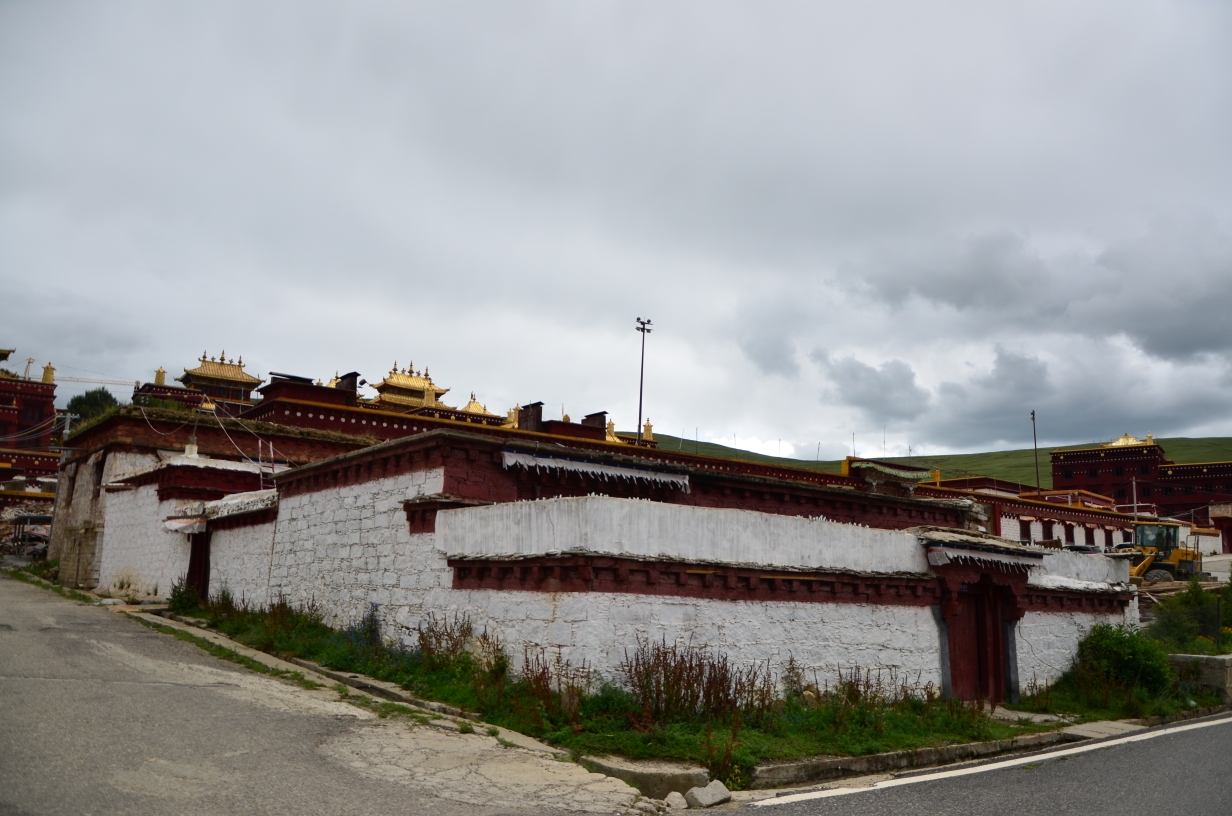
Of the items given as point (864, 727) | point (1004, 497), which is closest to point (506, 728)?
point (864, 727)

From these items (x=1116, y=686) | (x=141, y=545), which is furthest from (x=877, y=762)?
(x=141, y=545)

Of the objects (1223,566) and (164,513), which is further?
(1223,566)

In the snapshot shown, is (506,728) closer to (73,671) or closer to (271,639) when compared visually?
(73,671)

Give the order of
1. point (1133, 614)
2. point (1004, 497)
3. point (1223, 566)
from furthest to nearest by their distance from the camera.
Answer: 1. point (1223, 566)
2. point (1004, 497)
3. point (1133, 614)

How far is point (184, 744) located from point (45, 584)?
67.6 feet

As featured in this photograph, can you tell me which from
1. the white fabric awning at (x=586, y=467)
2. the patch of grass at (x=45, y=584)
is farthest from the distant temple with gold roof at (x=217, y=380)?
the white fabric awning at (x=586, y=467)

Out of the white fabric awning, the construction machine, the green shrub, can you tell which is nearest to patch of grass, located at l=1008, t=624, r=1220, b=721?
the white fabric awning

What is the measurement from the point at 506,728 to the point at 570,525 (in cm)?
229

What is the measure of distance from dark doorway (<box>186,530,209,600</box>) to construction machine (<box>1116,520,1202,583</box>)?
37142mm

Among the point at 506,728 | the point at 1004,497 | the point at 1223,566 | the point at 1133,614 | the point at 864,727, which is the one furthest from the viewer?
the point at 1223,566

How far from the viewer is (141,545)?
2159 centimetres

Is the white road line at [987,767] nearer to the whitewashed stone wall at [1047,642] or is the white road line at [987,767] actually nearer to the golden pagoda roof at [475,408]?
the whitewashed stone wall at [1047,642]

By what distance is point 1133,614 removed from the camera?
19031mm

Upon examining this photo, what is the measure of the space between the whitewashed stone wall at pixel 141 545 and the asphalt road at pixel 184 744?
838 centimetres
